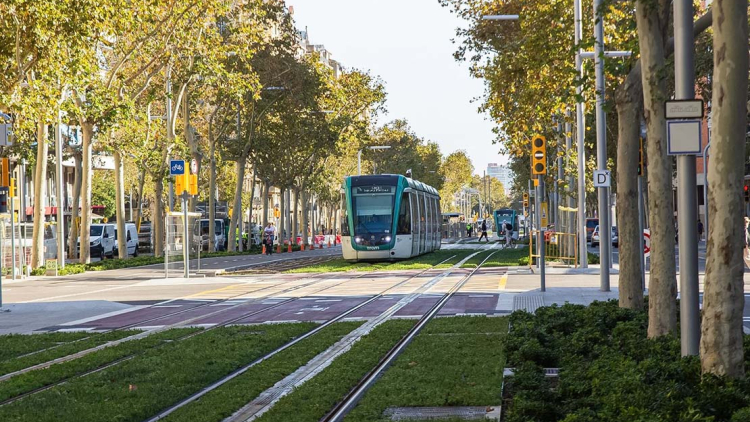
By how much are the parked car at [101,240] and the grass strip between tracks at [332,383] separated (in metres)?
47.3

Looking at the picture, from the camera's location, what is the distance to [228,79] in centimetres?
4306

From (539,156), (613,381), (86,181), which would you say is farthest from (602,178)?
(86,181)

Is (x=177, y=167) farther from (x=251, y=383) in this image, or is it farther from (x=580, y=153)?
(x=251, y=383)

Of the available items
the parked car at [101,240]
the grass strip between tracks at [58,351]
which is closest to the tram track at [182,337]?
the grass strip between tracks at [58,351]

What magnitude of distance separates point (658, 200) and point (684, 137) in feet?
8.52

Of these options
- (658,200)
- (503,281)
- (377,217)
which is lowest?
(503,281)

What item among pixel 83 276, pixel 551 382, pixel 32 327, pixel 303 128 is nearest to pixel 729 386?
pixel 551 382

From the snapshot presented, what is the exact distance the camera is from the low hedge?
24.7ft

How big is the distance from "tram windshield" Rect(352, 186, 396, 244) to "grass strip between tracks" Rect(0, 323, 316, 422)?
26.3 m

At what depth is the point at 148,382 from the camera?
429 inches

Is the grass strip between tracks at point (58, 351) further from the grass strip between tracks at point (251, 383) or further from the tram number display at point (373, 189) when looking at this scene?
the tram number display at point (373, 189)

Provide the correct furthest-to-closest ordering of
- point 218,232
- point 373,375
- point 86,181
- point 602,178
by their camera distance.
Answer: point 218,232
point 86,181
point 602,178
point 373,375

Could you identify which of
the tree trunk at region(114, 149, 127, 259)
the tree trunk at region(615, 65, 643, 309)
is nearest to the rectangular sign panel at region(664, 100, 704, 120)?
the tree trunk at region(615, 65, 643, 309)

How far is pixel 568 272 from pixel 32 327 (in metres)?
18.0
